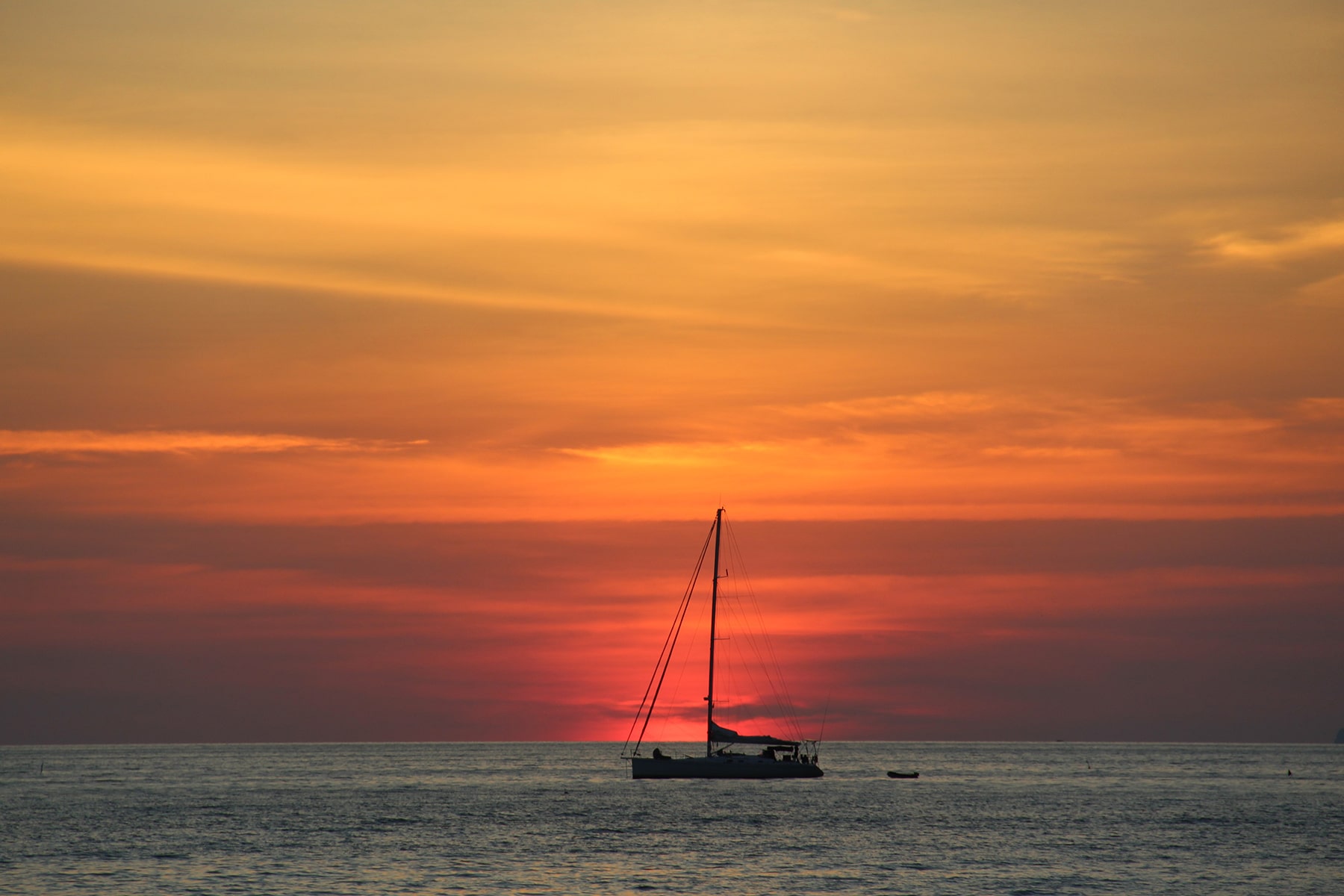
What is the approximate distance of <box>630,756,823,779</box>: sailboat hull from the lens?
13788 cm

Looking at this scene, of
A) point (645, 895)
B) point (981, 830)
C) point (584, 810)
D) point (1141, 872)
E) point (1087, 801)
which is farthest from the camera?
point (1087, 801)

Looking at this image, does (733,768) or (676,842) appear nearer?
(676,842)

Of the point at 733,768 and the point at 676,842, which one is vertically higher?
the point at 733,768

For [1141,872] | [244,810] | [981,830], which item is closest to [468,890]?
[1141,872]

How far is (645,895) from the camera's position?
68.4 meters

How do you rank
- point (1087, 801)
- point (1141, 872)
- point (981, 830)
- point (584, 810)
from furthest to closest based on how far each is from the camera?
point (1087, 801)
point (584, 810)
point (981, 830)
point (1141, 872)

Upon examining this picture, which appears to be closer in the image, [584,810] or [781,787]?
[584,810]

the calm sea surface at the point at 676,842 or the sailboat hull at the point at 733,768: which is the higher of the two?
the sailboat hull at the point at 733,768

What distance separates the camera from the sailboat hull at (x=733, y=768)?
138 metres

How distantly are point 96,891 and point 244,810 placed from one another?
2462 inches

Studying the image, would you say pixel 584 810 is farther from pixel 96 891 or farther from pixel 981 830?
pixel 96 891

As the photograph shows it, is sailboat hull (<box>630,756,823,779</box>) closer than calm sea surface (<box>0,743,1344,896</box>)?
No

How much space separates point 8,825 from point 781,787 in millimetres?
81915

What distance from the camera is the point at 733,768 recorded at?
139 meters
